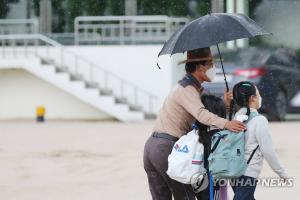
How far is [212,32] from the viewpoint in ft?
20.5

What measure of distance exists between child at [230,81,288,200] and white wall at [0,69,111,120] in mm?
17429

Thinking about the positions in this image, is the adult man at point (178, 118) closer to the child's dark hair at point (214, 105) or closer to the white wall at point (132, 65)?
the child's dark hair at point (214, 105)

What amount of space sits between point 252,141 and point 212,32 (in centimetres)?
77

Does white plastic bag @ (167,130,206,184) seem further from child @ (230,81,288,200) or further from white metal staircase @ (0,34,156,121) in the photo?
white metal staircase @ (0,34,156,121)

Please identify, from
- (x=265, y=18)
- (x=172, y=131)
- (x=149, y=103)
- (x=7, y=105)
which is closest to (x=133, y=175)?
(x=172, y=131)

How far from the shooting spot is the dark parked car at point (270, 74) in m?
19.8

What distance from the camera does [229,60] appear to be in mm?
20141

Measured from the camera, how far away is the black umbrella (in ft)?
20.3

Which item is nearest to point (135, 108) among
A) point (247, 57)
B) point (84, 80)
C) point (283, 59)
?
point (84, 80)

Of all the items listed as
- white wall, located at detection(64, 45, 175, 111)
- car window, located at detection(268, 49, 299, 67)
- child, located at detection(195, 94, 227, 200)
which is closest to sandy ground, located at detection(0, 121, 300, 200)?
car window, located at detection(268, 49, 299, 67)

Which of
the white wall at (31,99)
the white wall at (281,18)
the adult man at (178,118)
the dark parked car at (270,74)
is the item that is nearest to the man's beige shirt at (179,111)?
the adult man at (178,118)

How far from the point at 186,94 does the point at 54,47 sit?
17582mm

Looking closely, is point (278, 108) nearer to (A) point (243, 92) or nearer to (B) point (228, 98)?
(B) point (228, 98)

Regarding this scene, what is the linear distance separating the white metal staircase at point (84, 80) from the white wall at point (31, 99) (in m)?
0.72
